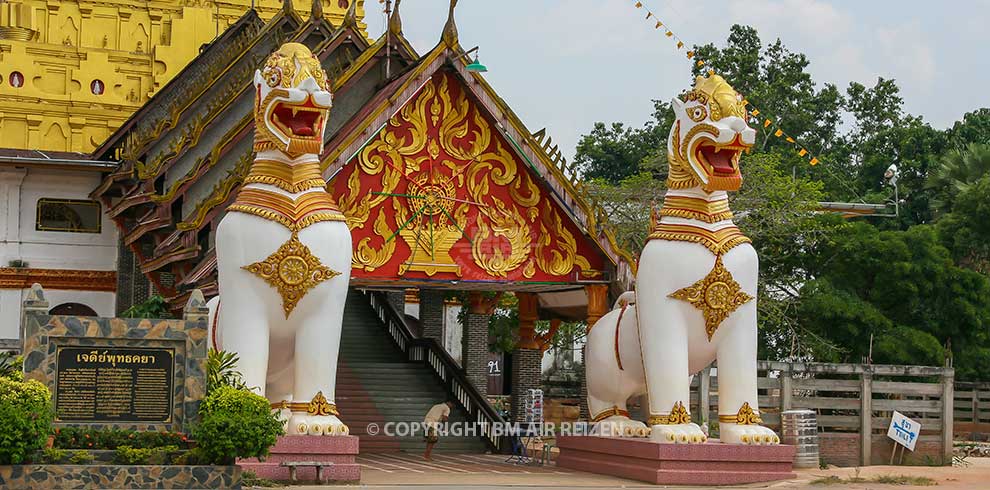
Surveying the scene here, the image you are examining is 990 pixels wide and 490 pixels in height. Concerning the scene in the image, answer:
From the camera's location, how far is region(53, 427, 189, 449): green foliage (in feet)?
48.1

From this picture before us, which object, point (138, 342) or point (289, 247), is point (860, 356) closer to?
point (289, 247)

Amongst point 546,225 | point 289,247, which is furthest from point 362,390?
point 289,247

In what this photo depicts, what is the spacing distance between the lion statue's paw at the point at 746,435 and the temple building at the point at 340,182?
3747 mm

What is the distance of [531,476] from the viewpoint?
19.2 meters

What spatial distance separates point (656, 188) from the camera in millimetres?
32531

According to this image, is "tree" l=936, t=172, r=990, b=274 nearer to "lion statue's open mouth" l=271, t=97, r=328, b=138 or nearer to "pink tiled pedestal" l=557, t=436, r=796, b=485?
"pink tiled pedestal" l=557, t=436, r=796, b=485

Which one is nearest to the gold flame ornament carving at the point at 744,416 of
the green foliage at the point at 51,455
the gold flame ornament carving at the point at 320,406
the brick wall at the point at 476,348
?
the gold flame ornament carving at the point at 320,406

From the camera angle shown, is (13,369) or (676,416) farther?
(676,416)

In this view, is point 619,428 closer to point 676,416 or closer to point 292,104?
point 676,416

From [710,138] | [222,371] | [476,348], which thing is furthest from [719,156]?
[476,348]

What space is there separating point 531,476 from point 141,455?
5.84 m

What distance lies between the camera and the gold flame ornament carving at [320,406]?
1734cm

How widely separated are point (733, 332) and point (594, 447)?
2.61 meters

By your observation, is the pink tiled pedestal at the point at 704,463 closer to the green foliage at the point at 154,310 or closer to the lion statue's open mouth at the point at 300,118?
the lion statue's open mouth at the point at 300,118
